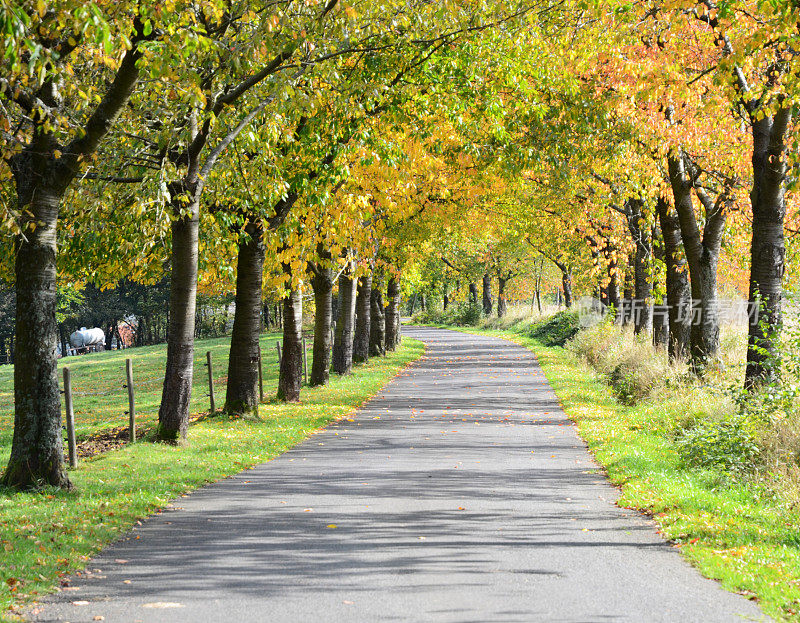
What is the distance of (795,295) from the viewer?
11438 mm

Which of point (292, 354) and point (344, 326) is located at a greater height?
point (344, 326)

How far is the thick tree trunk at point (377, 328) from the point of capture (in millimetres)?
34938

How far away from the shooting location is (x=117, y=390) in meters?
17.0

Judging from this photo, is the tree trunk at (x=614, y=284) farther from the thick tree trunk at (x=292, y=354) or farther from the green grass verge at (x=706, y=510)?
the green grass verge at (x=706, y=510)

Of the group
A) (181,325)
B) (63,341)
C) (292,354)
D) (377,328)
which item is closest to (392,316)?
(377,328)

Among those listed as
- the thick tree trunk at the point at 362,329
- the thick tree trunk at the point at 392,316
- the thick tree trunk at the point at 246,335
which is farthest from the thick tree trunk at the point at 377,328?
the thick tree trunk at the point at 246,335

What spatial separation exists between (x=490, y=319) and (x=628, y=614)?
6529cm

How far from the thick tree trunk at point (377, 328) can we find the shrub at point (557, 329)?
8.57 m

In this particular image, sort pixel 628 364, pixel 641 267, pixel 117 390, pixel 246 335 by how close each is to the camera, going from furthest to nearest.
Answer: pixel 641 267 < pixel 628 364 < pixel 117 390 < pixel 246 335

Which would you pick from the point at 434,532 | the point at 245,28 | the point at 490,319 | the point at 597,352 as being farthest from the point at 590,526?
the point at 490,319

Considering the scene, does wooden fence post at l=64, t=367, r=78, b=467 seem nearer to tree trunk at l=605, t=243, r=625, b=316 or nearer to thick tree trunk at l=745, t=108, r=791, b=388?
thick tree trunk at l=745, t=108, r=791, b=388

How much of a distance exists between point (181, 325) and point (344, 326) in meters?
12.8

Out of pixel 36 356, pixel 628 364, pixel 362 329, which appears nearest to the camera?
pixel 36 356

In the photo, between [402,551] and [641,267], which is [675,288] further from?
[402,551]
